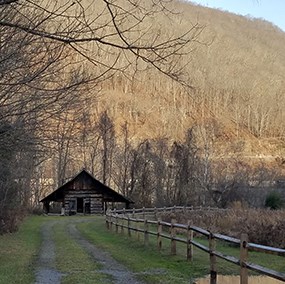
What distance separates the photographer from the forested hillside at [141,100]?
6.45 metres

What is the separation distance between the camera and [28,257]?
18859mm

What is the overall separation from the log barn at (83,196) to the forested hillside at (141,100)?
318cm

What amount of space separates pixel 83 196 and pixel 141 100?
4119cm

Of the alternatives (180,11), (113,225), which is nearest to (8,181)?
(113,225)

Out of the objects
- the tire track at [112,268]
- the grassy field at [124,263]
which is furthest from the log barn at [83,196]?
the tire track at [112,268]

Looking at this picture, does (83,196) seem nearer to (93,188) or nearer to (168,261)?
(93,188)

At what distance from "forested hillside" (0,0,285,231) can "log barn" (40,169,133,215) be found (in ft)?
10.4

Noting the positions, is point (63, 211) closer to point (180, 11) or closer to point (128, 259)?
point (128, 259)

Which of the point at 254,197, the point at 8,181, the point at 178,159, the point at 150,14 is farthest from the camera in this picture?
the point at 178,159

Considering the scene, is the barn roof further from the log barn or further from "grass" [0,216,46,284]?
"grass" [0,216,46,284]

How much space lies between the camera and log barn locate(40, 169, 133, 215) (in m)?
60.4

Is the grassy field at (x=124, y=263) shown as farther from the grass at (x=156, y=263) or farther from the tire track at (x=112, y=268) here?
the tire track at (x=112, y=268)

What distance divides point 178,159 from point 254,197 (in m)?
9.27

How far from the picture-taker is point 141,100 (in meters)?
99.9
